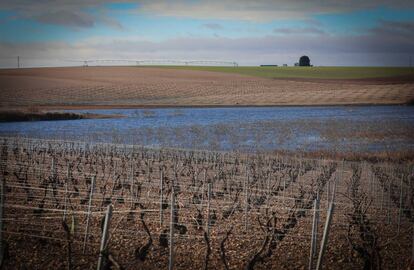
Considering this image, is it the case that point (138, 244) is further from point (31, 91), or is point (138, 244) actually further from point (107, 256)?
point (31, 91)

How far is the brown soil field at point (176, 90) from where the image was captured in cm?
5144

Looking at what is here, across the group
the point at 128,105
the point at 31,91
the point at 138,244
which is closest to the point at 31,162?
the point at 138,244

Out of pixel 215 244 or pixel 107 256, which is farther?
pixel 215 244

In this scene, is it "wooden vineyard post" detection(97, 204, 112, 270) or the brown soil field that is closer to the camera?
"wooden vineyard post" detection(97, 204, 112, 270)

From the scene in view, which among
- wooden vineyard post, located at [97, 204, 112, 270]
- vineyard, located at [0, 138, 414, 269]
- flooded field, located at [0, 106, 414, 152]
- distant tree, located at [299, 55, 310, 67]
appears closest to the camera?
wooden vineyard post, located at [97, 204, 112, 270]

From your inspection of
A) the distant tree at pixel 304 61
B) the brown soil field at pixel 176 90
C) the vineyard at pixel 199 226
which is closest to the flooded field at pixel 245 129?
the brown soil field at pixel 176 90

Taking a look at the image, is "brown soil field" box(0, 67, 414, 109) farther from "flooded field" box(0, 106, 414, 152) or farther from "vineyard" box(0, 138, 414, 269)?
"vineyard" box(0, 138, 414, 269)

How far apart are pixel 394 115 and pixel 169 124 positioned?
18.3 m

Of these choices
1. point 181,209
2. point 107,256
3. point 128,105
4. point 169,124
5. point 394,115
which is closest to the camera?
point 107,256

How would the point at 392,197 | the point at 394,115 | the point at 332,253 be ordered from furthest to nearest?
the point at 394,115 < the point at 392,197 < the point at 332,253

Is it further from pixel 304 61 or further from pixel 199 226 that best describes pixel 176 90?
pixel 304 61

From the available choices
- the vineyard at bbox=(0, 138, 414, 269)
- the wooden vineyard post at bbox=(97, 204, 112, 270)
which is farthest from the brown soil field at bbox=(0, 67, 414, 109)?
the wooden vineyard post at bbox=(97, 204, 112, 270)

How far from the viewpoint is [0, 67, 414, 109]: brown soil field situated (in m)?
51.4

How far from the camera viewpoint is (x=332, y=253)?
33.9ft
